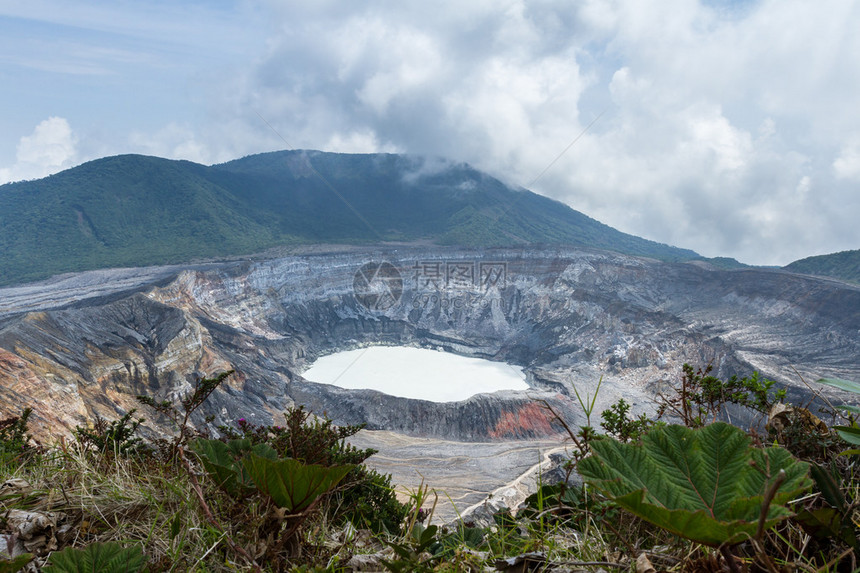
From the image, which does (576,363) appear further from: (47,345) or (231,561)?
(231,561)

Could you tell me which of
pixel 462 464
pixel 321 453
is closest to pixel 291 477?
pixel 321 453

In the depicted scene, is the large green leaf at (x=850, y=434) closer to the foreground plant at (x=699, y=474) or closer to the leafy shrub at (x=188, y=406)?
the foreground plant at (x=699, y=474)

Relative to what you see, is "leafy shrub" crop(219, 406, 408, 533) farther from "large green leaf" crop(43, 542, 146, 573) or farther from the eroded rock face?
the eroded rock face

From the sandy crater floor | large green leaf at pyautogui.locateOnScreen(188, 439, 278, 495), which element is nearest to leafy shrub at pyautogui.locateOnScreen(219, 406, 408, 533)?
large green leaf at pyautogui.locateOnScreen(188, 439, 278, 495)

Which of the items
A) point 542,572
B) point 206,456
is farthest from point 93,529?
point 542,572

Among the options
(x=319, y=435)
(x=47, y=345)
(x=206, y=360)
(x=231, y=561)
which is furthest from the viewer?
(x=206, y=360)

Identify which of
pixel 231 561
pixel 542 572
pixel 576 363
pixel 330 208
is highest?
pixel 330 208
